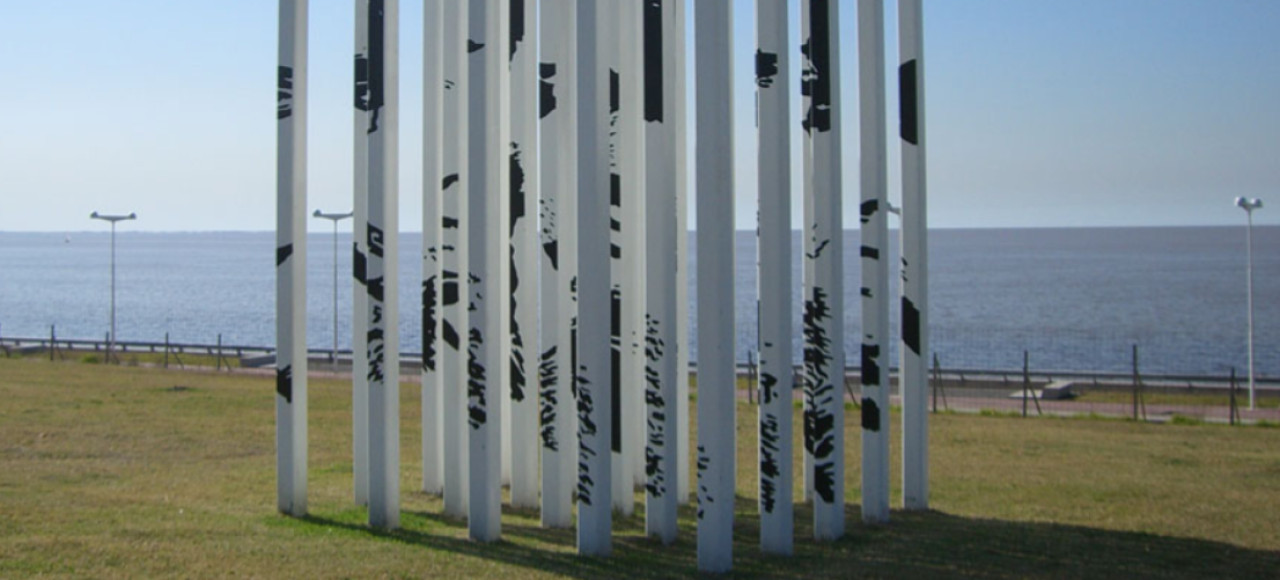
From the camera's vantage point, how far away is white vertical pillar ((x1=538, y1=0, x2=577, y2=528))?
10977mm

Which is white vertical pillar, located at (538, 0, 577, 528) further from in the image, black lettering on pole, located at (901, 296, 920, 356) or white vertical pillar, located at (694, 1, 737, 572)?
black lettering on pole, located at (901, 296, 920, 356)

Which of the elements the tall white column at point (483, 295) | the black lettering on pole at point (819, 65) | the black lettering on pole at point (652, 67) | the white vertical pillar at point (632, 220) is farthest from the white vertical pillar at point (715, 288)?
the tall white column at point (483, 295)

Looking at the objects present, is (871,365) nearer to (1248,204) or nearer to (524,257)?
(524,257)

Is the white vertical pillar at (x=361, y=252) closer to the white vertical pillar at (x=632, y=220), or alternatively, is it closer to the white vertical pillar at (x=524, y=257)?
the white vertical pillar at (x=524, y=257)

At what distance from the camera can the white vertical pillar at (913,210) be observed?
1201 cm

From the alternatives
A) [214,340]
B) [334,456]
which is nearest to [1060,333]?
[214,340]

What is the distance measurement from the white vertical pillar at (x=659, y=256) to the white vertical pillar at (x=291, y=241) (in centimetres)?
346

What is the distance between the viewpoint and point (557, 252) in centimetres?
1141

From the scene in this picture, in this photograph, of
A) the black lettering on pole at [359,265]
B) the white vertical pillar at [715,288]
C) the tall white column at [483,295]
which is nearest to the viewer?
the white vertical pillar at [715,288]

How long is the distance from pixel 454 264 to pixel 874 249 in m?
3.82

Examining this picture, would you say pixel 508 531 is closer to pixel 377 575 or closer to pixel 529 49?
pixel 377 575

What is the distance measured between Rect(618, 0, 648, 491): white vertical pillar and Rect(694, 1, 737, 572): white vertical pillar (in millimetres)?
1714

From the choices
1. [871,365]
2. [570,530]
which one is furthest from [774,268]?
[570,530]

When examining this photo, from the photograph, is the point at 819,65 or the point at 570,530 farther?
the point at 570,530
